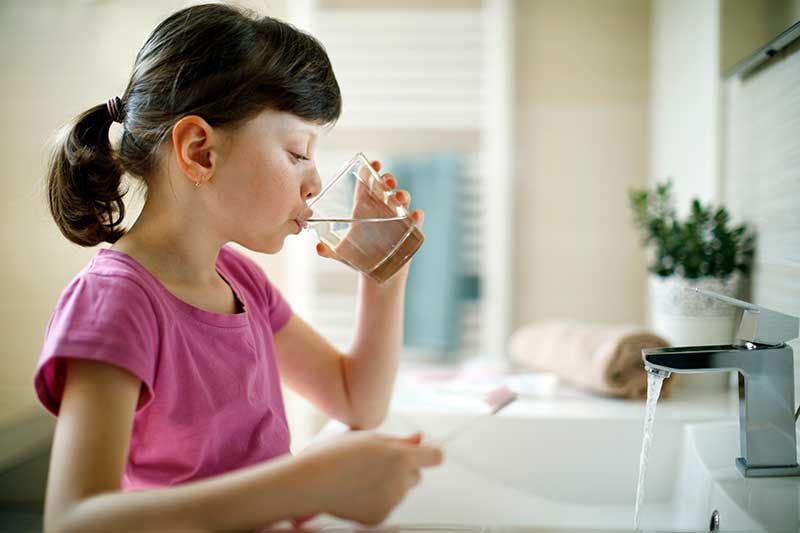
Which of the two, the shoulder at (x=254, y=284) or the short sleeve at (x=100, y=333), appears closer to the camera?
the short sleeve at (x=100, y=333)

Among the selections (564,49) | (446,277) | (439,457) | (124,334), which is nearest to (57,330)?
(124,334)

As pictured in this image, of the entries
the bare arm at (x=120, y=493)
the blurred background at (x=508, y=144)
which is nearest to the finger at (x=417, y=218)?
the bare arm at (x=120, y=493)

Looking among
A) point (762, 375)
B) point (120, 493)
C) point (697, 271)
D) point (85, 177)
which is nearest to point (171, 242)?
point (85, 177)

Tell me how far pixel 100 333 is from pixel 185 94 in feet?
0.92

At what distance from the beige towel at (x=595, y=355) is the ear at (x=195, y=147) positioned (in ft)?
2.92

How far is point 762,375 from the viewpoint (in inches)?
31.1

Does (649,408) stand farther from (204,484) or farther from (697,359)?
(204,484)

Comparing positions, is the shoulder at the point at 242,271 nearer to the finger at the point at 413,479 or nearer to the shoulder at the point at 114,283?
the shoulder at the point at 114,283

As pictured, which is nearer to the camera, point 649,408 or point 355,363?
point 649,408

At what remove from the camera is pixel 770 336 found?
2.57 feet

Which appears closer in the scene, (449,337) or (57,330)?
(57,330)

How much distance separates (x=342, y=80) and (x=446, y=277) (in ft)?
2.24

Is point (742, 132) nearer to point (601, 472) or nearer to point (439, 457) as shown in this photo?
point (601, 472)

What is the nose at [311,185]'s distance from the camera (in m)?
0.86
